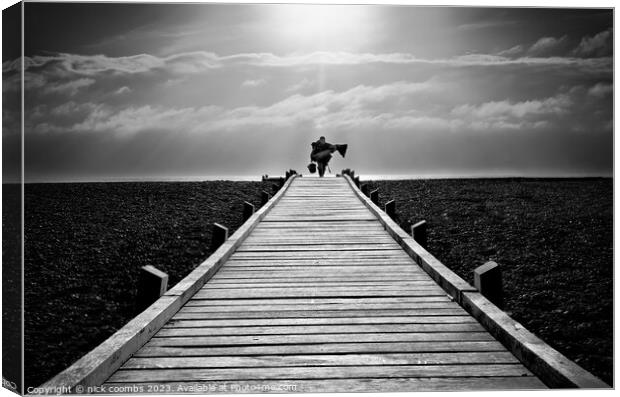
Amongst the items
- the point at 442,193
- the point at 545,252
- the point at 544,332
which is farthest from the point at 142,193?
the point at 544,332

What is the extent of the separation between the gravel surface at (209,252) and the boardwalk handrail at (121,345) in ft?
3.96

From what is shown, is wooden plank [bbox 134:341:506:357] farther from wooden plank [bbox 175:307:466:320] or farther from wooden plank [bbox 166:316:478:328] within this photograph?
wooden plank [bbox 175:307:466:320]

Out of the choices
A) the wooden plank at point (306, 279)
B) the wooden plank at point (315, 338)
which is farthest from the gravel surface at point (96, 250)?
the wooden plank at point (315, 338)

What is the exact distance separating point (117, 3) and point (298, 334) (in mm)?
3293

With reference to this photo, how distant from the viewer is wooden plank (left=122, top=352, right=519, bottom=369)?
3174 millimetres

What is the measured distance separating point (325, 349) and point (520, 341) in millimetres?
1261

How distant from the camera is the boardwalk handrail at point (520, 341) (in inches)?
110

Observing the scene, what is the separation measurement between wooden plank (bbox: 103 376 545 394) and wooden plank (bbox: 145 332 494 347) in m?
0.54

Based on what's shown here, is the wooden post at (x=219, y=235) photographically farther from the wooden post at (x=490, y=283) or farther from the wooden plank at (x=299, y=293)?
the wooden post at (x=490, y=283)

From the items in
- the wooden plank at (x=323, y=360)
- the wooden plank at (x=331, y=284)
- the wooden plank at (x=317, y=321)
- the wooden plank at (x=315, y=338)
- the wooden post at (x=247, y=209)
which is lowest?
the wooden plank at (x=323, y=360)

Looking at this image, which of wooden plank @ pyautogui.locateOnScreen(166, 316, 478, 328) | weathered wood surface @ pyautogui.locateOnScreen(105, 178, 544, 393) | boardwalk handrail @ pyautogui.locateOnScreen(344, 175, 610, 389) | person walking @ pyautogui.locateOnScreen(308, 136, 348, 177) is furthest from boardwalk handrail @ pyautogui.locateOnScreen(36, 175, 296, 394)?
person walking @ pyautogui.locateOnScreen(308, 136, 348, 177)

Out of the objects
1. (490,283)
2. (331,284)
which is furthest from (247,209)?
(490,283)

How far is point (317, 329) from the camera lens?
376 cm

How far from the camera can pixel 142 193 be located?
16.7 m
